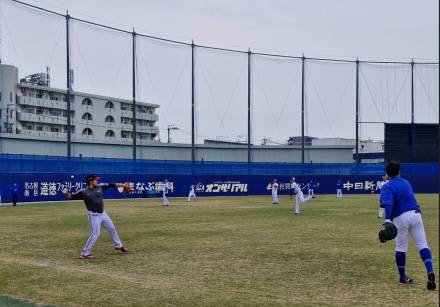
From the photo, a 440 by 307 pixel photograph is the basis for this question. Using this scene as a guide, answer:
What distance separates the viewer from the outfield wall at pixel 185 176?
130ft

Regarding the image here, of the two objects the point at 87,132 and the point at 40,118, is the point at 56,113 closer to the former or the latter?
the point at 40,118

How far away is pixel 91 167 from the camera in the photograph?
44062mm

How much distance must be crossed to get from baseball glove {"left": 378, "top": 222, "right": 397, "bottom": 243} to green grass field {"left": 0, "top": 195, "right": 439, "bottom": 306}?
0.89 m

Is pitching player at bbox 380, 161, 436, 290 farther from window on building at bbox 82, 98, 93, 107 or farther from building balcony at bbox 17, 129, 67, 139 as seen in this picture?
window on building at bbox 82, 98, 93, 107

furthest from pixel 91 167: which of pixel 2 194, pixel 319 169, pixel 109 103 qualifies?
pixel 109 103

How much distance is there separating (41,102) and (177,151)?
2605 centimetres

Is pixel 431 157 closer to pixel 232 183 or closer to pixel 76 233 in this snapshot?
pixel 232 183

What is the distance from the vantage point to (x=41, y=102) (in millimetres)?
83000

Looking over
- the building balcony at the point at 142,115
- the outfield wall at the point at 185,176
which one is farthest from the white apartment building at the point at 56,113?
the outfield wall at the point at 185,176

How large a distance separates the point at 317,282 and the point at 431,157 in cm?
5306

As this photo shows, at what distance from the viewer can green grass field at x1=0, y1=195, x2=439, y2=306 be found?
8.12m

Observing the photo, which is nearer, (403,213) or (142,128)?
(403,213)

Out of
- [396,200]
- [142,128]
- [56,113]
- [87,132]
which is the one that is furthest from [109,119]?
[396,200]

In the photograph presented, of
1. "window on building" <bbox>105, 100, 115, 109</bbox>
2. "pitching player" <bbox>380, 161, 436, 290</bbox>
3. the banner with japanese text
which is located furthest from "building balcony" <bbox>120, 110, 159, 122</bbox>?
"pitching player" <bbox>380, 161, 436, 290</bbox>
